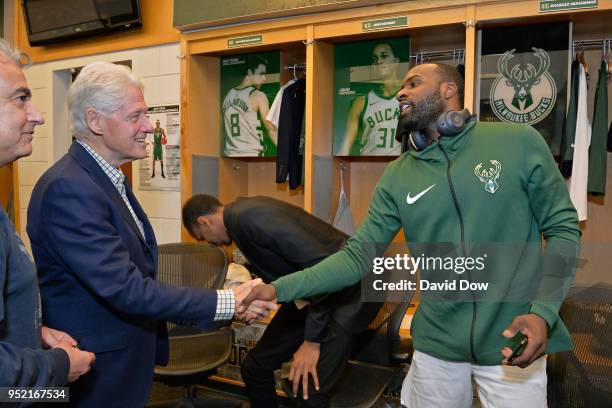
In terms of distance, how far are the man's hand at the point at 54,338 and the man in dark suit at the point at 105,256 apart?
0.09 meters

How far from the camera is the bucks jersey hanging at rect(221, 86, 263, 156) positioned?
391 centimetres

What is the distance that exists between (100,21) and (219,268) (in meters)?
2.47

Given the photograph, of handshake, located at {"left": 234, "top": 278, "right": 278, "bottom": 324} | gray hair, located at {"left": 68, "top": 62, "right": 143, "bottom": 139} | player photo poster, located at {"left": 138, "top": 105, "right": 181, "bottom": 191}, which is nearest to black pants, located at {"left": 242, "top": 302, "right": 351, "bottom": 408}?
handshake, located at {"left": 234, "top": 278, "right": 278, "bottom": 324}

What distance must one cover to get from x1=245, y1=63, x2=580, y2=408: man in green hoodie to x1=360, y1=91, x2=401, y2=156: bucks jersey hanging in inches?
66.0

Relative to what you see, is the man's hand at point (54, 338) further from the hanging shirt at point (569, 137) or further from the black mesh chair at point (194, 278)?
the hanging shirt at point (569, 137)

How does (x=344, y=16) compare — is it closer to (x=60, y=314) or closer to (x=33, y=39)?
(x=60, y=314)

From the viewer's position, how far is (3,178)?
17.3ft

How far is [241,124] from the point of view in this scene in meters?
3.94

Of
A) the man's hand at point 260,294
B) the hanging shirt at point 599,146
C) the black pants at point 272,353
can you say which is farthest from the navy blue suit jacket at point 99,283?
the hanging shirt at point 599,146

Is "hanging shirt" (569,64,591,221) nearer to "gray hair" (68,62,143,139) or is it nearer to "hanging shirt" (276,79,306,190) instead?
"hanging shirt" (276,79,306,190)

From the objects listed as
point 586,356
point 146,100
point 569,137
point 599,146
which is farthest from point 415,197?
point 146,100

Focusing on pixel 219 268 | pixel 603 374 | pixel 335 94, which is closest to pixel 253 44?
pixel 335 94

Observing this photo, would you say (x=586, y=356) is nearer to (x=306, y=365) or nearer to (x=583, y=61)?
(x=306, y=365)

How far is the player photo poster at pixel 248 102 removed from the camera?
384 cm
